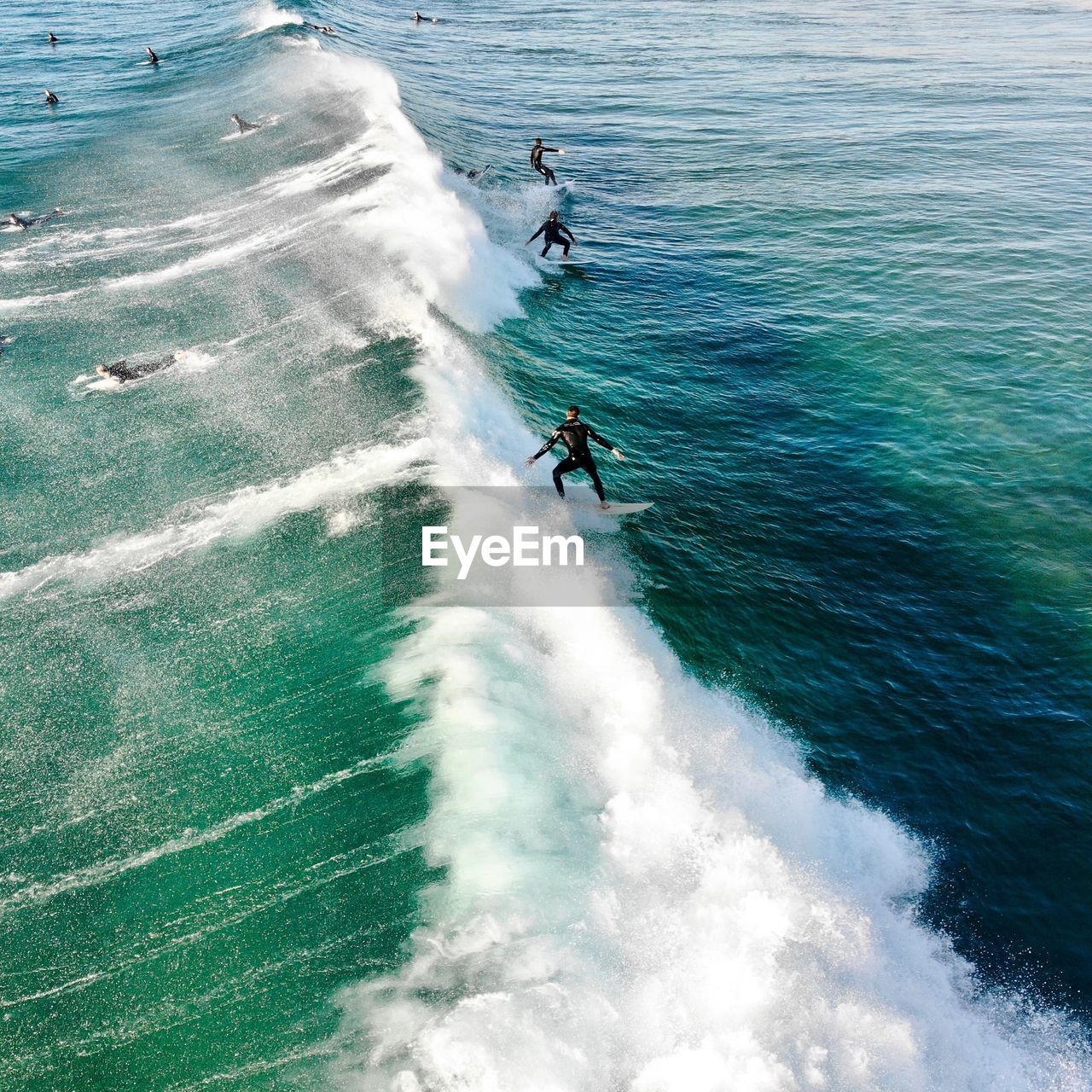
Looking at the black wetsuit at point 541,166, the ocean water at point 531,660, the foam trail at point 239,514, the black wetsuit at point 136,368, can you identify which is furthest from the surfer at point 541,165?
the foam trail at point 239,514

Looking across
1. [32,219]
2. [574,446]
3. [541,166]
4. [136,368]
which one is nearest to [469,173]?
[541,166]

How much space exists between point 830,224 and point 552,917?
34.6 m

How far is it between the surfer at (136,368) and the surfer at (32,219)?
1472 centimetres

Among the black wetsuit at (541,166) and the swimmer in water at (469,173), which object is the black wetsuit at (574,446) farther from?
the swimmer in water at (469,173)

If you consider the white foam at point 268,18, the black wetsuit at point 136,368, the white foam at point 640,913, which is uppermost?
the white foam at point 268,18

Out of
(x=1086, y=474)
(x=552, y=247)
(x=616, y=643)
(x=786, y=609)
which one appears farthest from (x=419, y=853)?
(x=552, y=247)

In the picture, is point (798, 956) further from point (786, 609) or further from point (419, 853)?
point (786, 609)

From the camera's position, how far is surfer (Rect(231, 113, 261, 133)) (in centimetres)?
3988

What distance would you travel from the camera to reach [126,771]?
12.7 m

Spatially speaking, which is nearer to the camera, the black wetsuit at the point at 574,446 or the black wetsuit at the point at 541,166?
the black wetsuit at the point at 574,446

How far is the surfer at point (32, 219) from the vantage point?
31625mm

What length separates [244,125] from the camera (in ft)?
132

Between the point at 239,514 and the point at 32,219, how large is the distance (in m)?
25.3

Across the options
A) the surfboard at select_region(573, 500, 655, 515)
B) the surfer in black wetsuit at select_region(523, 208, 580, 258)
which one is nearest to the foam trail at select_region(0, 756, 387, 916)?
the surfboard at select_region(573, 500, 655, 515)
